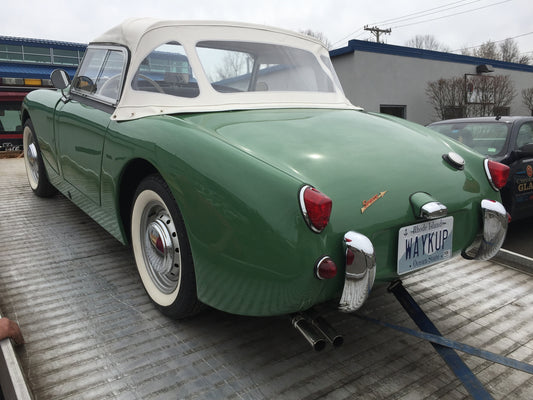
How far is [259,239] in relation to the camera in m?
1.60

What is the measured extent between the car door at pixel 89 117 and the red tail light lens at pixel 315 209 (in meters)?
1.57

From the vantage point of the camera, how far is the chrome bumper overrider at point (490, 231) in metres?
2.09

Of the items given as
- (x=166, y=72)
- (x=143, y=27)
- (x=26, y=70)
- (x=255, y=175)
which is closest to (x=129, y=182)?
(x=166, y=72)

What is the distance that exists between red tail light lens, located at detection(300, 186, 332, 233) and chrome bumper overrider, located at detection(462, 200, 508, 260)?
3.21 feet

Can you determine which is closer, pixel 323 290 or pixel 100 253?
pixel 323 290

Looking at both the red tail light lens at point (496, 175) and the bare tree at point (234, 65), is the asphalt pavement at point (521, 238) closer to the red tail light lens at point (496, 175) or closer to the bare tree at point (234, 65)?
the red tail light lens at point (496, 175)

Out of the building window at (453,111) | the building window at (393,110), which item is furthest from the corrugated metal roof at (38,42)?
the building window at (453,111)

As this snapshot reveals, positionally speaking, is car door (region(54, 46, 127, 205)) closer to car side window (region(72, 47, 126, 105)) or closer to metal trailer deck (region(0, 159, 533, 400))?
car side window (region(72, 47, 126, 105))

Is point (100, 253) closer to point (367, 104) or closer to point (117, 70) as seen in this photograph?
point (117, 70)

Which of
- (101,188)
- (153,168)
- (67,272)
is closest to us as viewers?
(153,168)

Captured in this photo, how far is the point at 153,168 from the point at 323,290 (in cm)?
116

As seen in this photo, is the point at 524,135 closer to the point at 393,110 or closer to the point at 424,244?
the point at 424,244

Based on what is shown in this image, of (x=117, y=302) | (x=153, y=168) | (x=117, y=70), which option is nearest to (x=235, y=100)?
(x=153, y=168)

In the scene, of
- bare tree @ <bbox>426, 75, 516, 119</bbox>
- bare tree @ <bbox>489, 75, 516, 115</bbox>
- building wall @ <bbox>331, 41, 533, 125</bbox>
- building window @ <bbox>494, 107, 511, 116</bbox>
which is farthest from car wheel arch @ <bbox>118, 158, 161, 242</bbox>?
building window @ <bbox>494, 107, 511, 116</bbox>
